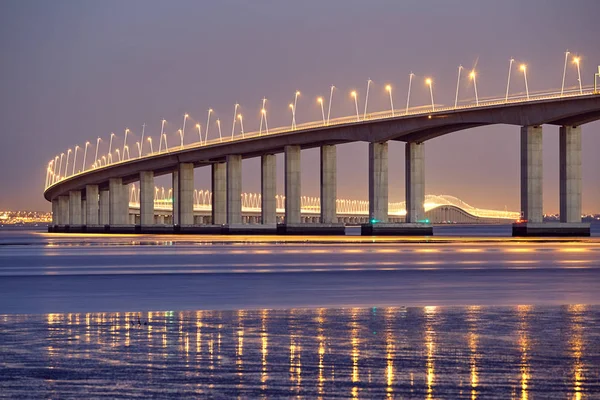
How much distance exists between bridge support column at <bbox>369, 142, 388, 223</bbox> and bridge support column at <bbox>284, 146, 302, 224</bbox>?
1279cm

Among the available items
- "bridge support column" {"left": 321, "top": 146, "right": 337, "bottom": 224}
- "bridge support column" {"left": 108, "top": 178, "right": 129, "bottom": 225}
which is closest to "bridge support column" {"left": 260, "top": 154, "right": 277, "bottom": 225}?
"bridge support column" {"left": 321, "top": 146, "right": 337, "bottom": 224}

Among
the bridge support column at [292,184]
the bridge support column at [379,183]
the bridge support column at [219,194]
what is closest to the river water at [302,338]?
the bridge support column at [379,183]

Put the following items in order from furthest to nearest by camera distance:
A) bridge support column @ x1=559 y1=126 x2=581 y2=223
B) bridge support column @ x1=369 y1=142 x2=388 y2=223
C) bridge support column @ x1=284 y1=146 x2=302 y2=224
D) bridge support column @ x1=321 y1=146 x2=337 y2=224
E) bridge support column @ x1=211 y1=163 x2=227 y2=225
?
bridge support column @ x1=211 y1=163 x2=227 y2=225 → bridge support column @ x1=284 y1=146 x2=302 y2=224 → bridge support column @ x1=321 y1=146 x2=337 y2=224 → bridge support column @ x1=369 y1=142 x2=388 y2=223 → bridge support column @ x1=559 y1=126 x2=581 y2=223

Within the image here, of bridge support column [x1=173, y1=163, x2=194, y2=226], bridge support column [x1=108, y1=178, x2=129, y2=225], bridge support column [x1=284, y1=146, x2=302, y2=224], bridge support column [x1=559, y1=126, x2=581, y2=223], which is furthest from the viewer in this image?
bridge support column [x1=108, y1=178, x2=129, y2=225]

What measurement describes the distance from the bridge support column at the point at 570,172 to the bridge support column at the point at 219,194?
6012cm

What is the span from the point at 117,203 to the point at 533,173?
94.8 meters

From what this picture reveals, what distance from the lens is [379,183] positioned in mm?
121812

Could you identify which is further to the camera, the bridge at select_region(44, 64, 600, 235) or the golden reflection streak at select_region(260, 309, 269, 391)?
the bridge at select_region(44, 64, 600, 235)

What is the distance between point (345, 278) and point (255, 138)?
110 m

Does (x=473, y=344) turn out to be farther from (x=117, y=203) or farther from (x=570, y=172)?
(x=117, y=203)

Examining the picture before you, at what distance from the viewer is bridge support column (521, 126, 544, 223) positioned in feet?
338

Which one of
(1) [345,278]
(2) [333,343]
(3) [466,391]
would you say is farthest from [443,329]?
(1) [345,278]

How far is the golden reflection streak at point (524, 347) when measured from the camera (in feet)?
38.2

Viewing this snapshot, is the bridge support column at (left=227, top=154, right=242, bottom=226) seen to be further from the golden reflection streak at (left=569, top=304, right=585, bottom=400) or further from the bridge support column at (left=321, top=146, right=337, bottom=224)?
the golden reflection streak at (left=569, top=304, right=585, bottom=400)
